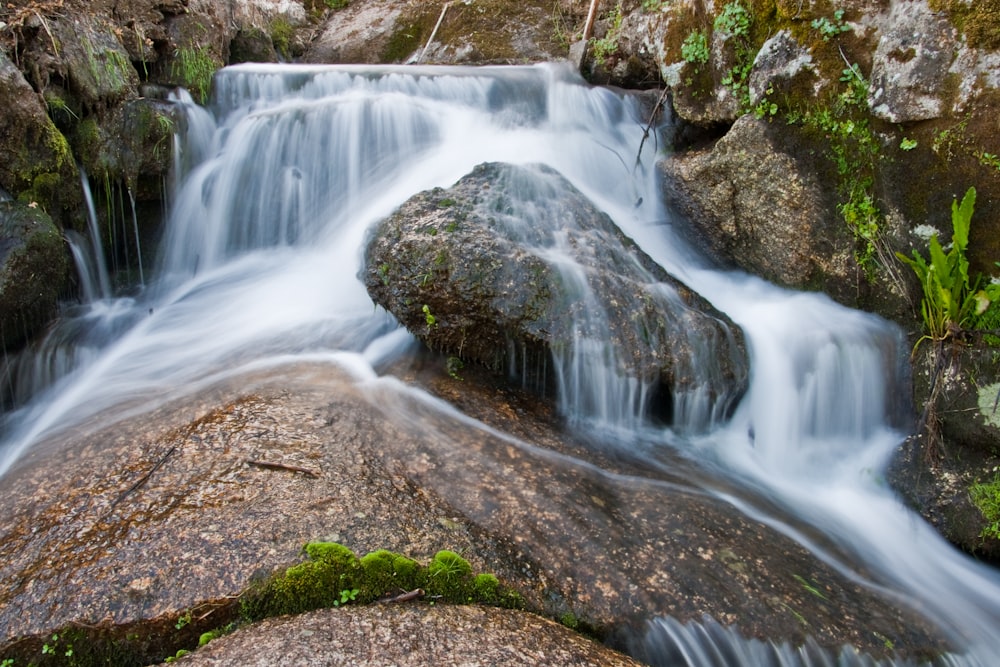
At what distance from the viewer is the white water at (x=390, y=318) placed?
404 centimetres

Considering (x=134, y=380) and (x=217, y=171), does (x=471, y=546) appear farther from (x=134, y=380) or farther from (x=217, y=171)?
(x=217, y=171)

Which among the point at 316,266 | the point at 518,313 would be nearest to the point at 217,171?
the point at 316,266

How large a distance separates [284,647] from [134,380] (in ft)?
10.4

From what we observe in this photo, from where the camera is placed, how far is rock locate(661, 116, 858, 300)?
4.90 m

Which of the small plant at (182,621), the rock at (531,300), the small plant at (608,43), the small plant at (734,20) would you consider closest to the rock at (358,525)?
the small plant at (182,621)

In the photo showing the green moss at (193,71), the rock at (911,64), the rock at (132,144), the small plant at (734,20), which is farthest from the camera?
the green moss at (193,71)

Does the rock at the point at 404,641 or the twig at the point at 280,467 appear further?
the twig at the point at 280,467

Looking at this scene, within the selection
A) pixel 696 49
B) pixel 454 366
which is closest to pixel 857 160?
pixel 696 49

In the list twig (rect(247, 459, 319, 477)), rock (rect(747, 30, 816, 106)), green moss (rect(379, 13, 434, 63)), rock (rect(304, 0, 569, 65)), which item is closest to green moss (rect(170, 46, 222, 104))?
rock (rect(304, 0, 569, 65))

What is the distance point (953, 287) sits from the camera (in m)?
4.04

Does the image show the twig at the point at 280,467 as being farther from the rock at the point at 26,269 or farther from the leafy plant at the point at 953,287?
the leafy plant at the point at 953,287

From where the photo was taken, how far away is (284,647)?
2.25 m

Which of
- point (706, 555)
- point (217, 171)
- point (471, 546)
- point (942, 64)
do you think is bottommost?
point (706, 555)

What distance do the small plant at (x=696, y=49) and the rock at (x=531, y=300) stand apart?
2187mm
